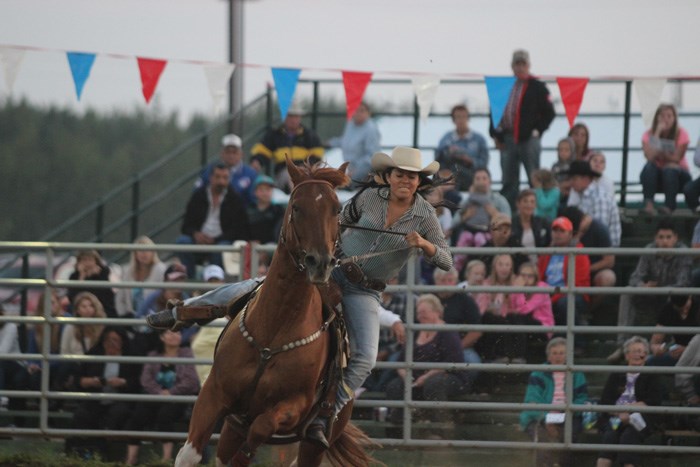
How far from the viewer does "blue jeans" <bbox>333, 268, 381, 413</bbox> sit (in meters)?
7.67

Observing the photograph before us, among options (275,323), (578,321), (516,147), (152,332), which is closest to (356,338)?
(275,323)

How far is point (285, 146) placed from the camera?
14.2 m

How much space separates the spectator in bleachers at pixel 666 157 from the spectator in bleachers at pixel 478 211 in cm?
156

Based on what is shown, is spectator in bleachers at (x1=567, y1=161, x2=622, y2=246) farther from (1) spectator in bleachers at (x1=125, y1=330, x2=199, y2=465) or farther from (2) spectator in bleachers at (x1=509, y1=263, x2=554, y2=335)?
(1) spectator in bleachers at (x1=125, y1=330, x2=199, y2=465)

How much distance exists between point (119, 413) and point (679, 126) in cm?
631

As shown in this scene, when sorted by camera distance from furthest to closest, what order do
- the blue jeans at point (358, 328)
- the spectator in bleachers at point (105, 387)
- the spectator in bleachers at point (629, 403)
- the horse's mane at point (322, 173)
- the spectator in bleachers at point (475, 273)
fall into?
the spectator in bleachers at point (475, 273), the spectator in bleachers at point (105, 387), the spectator in bleachers at point (629, 403), the blue jeans at point (358, 328), the horse's mane at point (322, 173)

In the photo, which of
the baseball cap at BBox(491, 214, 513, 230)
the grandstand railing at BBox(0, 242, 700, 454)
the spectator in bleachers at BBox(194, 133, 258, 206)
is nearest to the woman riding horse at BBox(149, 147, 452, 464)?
the grandstand railing at BBox(0, 242, 700, 454)

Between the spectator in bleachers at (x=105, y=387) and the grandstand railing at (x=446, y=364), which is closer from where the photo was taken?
the grandstand railing at (x=446, y=364)

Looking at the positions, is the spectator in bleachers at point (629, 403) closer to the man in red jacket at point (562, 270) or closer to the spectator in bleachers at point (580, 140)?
the man in red jacket at point (562, 270)

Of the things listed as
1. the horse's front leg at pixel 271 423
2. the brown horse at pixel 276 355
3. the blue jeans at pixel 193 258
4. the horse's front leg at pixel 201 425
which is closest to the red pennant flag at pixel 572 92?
the blue jeans at pixel 193 258

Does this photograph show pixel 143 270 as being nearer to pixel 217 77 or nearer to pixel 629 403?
pixel 217 77

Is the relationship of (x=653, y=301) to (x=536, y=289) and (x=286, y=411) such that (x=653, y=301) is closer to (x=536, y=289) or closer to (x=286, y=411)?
(x=536, y=289)

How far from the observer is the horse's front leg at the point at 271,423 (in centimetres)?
699

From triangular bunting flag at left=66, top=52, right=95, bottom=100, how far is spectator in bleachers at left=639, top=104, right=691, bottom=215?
5.46m
